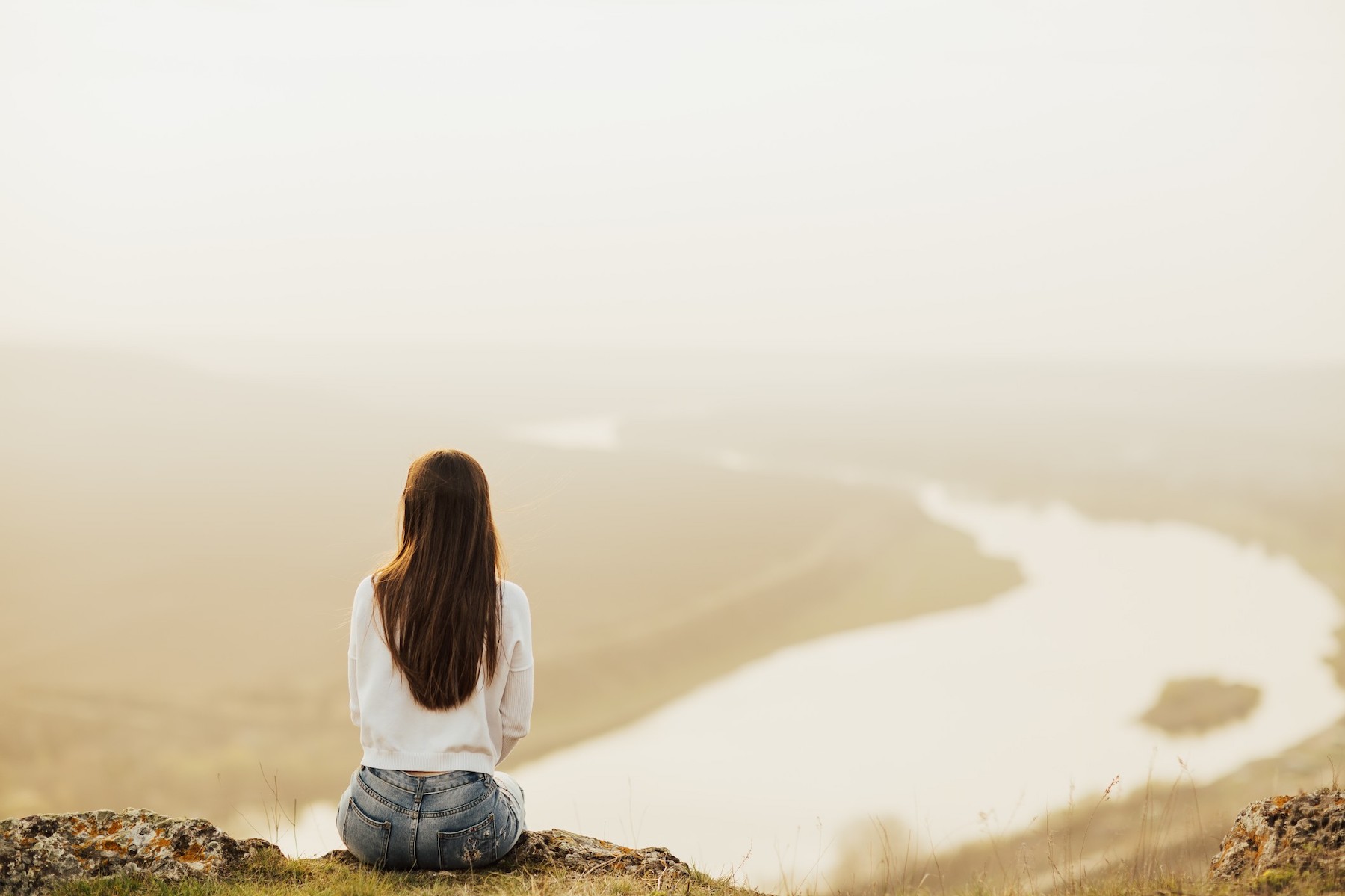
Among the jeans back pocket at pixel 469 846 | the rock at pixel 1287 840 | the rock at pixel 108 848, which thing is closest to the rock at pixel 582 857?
the jeans back pocket at pixel 469 846

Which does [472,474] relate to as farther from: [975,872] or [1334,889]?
[1334,889]

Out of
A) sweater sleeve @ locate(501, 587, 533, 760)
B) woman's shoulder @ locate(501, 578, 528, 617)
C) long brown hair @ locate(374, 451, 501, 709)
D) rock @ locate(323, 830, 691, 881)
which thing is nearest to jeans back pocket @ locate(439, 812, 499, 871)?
rock @ locate(323, 830, 691, 881)

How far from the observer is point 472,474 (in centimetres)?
350

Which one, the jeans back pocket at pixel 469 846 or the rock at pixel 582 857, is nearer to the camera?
the jeans back pocket at pixel 469 846

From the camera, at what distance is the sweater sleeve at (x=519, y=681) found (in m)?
3.57

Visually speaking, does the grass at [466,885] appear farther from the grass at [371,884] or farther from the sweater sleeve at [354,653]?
the sweater sleeve at [354,653]

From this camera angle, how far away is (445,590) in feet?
11.2

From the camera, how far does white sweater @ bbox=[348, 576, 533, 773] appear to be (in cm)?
344

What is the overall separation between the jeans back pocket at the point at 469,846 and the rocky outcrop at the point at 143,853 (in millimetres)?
188

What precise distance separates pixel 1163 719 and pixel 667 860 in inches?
712

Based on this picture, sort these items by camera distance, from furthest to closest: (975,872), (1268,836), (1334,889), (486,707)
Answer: (975,872)
(1268,836)
(486,707)
(1334,889)

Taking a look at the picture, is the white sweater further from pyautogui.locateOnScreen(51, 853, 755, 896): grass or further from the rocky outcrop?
the rocky outcrop

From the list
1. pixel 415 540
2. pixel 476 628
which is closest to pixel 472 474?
pixel 415 540

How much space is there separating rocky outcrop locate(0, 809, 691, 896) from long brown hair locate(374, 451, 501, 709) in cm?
99
